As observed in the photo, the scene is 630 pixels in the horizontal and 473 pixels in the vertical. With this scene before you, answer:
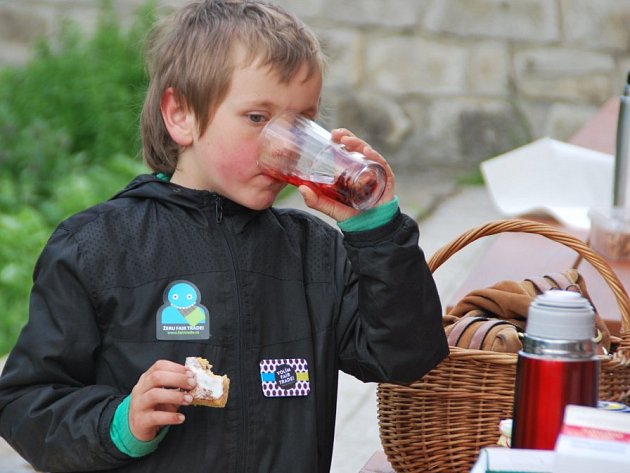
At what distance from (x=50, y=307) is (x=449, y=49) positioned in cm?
493

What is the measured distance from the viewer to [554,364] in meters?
1.35

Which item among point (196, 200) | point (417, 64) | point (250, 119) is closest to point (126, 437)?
point (196, 200)

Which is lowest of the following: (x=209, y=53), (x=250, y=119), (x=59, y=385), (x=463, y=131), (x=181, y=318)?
(x=463, y=131)

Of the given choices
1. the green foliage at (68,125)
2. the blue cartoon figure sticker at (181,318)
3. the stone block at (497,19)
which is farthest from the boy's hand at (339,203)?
the stone block at (497,19)

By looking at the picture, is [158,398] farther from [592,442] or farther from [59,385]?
[592,442]

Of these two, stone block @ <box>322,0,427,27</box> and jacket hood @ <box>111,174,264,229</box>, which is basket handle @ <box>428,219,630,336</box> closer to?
jacket hood @ <box>111,174,264,229</box>

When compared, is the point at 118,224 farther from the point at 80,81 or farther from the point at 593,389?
the point at 80,81

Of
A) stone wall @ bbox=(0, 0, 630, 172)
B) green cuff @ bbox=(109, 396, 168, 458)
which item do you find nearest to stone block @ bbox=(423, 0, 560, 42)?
stone wall @ bbox=(0, 0, 630, 172)

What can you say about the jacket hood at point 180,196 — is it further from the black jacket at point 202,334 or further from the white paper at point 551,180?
the white paper at point 551,180

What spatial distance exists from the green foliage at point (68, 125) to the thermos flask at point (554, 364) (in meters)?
3.78

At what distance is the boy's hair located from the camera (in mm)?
1942

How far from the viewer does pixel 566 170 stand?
3607 millimetres

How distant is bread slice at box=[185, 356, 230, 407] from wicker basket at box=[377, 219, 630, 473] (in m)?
0.40

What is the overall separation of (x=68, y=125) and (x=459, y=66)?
2.13m
